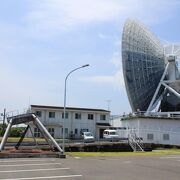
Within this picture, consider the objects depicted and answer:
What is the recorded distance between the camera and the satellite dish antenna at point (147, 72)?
79250 millimetres

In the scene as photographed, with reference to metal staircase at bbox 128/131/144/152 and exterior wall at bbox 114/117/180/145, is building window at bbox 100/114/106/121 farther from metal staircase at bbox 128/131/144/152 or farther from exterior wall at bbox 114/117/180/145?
metal staircase at bbox 128/131/144/152

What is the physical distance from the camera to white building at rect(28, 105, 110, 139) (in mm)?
81125

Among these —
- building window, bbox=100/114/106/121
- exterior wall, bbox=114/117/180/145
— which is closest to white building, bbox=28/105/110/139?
building window, bbox=100/114/106/121

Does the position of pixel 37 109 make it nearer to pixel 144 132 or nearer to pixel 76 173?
pixel 144 132

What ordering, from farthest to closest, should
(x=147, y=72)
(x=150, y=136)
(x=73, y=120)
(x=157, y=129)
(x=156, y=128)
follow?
1. (x=73, y=120)
2. (x=147, y=72)
3. (x=156, y=128)
4. (x=157, y=129)
5. (x=150, y=136)

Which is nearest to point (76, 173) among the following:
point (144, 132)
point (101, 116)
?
point (144, 132)

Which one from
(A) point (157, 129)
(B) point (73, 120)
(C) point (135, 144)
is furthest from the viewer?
(B) point (73, 120)

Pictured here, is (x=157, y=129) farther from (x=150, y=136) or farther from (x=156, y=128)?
(x=150, y=136)

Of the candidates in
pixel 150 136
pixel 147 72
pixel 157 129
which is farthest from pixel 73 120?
pixel 150 136

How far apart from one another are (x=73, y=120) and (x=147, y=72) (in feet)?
58.7

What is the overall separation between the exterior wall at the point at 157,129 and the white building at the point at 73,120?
17588 mm

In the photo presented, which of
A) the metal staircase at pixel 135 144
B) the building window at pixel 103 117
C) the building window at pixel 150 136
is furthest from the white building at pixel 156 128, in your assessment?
the building window at pixel 103 117

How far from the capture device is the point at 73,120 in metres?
83.9

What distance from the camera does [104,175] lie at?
18.8 metres
